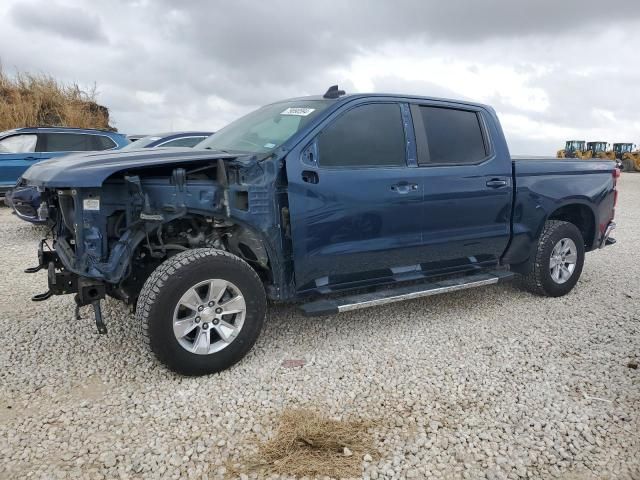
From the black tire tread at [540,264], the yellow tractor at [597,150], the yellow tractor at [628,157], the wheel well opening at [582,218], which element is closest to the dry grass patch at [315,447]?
the black tire tread at [540,264]

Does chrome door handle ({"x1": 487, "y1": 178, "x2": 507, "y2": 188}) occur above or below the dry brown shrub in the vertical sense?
below

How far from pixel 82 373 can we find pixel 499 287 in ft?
14.2

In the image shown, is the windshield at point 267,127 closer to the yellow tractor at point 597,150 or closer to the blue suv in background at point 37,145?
the blue suv in background at point 37,145

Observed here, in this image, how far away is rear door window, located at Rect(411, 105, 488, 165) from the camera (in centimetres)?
429

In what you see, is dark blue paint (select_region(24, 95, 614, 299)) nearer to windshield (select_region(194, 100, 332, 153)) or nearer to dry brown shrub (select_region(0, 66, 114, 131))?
windshield (select_region(194, 100, 332, 153))

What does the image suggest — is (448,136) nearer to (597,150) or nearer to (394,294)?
(394,294)

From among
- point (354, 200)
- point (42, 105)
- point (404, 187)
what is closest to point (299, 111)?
point (354, 200)

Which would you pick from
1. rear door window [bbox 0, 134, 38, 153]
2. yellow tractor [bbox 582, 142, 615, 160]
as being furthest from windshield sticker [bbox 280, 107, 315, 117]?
yellow tractor [bbox 582, 142, 615, 160]

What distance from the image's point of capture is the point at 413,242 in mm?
4234

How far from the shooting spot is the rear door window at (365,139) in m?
3.81

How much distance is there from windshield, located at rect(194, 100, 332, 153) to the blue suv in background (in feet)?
23.1

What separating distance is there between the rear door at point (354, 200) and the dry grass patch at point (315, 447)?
1.17 meters

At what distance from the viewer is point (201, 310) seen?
339 centimetres

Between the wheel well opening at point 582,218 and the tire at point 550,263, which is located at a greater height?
the wheel well opening at point 582,218
